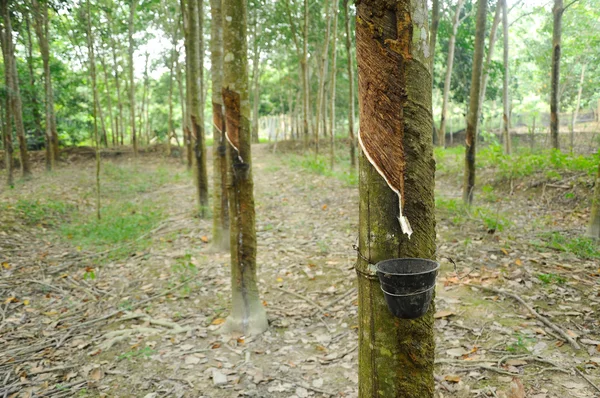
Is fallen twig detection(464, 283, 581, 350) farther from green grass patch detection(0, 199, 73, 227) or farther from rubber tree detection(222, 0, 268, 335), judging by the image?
green grass patch detection(0, 199, 73, 227)

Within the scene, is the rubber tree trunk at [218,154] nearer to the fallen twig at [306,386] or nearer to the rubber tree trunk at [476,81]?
the fallen twig at [306,386]

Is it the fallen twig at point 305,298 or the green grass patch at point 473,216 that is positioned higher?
the green grass patch at point 473,216

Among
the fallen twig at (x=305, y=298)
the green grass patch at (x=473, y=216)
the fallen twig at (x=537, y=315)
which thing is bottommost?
the fallen twig at (x=305, y=298)

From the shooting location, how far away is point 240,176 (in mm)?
3953

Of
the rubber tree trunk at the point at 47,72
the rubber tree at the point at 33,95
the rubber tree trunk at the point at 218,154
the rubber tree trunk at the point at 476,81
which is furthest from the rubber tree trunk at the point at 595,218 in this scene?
the rubber tree at the point at 33,95

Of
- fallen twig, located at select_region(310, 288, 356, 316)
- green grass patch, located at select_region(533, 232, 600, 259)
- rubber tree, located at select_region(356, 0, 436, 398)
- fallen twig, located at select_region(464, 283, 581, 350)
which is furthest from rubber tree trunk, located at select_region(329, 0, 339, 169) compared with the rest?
rubber tree, located at select_region(356, 0, 436, 398)

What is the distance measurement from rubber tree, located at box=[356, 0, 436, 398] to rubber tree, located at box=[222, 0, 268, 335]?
7.71 ft

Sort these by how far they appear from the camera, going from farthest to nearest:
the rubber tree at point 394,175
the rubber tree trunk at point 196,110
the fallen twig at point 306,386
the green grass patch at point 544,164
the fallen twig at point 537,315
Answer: the green grass patch at point 544,164 → the rubber tree trunk at point 196,110 → the fallen twig at point 537,315 → the fallen twig at point 306,386 → the rubber tree at point 394,175

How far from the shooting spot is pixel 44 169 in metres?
15.3

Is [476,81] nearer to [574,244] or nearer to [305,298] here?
[574,244]

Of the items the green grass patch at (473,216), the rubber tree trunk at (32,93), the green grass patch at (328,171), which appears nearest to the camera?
the green grass patch at (473,216)

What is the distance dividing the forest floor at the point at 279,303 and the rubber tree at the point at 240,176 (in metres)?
0.27

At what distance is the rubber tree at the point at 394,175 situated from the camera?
5.32 feet

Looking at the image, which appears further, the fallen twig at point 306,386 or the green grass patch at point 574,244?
the green grass patch at point 574,244
